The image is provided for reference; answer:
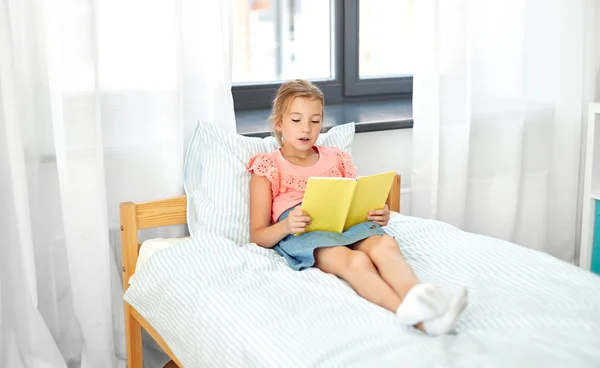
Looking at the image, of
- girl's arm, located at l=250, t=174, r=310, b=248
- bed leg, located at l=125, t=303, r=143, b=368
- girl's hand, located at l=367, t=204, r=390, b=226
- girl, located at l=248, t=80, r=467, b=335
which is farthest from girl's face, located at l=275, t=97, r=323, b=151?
bed leg, located at l=125, t=303, r=143, b=368

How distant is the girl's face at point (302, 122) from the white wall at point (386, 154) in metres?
0.52

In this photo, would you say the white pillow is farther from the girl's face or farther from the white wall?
the white wall

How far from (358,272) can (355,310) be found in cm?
20

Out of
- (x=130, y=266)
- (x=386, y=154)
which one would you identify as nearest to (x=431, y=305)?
(x=130, y=266)

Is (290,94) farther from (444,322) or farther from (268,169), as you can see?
(444,322)

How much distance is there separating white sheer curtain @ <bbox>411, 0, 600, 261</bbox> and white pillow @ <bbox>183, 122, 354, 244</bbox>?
2.21 feet

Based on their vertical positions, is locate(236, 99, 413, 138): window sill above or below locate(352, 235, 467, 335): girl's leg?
above

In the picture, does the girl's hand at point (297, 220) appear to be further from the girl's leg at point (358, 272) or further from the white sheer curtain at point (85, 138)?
the white sheer curtain at point (85, 138)

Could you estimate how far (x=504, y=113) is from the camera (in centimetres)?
279

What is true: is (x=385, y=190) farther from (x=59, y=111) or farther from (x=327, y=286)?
(x=59, y=111)

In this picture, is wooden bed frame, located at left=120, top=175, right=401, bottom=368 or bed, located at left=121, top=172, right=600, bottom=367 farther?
wooden bed frame, located at left=120, top=175, right=401, bottom=368

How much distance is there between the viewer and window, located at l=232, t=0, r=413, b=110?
2885 mm

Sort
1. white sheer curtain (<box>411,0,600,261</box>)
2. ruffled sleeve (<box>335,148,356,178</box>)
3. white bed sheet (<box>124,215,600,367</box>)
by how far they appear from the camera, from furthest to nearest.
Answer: white sheer curtain (<box>411,0,600,261</box>), ruffled sleeve (<box>335,148,356,178</box>), white bed sheet (<box>124,215,600,367</box>)

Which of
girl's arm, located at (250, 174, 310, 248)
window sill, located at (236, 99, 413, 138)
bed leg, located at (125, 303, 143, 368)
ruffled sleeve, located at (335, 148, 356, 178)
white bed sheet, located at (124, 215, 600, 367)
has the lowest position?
bed leg, located at (125, 303, 143, 368)
